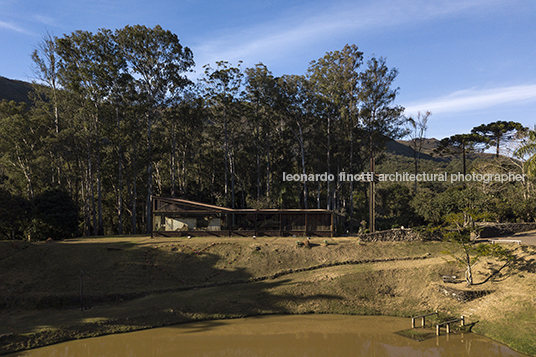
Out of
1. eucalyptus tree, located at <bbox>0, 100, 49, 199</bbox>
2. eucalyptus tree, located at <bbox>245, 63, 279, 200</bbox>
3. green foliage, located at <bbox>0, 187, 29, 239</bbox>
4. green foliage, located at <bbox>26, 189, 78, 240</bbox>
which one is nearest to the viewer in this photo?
green foliage, located at <bbox>0, 187, 29, 239</bbox>

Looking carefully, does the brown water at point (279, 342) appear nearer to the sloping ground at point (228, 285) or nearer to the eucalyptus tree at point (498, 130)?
the sloping ground at point (228, 285)

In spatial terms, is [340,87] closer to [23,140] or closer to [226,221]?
[226,221]

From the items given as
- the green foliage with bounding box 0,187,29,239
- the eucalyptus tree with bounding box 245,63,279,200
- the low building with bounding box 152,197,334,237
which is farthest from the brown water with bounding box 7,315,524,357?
the eucalyptus tree with bounding box 245,63,279,200

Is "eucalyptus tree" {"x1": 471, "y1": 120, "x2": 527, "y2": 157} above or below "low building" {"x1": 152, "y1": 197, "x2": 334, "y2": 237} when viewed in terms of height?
above

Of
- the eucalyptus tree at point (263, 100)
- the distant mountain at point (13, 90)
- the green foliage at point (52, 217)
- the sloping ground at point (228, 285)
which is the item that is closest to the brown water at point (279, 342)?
A: the sloping ground at point (228, 285)

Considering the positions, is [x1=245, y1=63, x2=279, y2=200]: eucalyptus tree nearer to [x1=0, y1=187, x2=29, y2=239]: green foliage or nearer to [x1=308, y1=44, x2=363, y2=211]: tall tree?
[x1=308, y1=44, x2=363, y2=211]: tall tree

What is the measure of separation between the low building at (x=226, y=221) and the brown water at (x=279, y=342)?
1293 cm

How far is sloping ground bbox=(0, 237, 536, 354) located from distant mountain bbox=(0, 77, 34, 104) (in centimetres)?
10169

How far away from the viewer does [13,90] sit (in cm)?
10700

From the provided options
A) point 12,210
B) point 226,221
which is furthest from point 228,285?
point 12,210

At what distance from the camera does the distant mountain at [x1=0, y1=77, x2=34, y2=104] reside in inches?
3890

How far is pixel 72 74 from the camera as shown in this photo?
35656mm

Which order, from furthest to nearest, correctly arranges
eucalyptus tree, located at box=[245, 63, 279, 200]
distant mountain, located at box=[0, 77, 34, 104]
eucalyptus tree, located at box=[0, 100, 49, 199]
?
distant mountain, located at box=[0, 77, 34, 104] → eucalyptus tree, located at box=[245, 63, 279, 200] → eucalyptus tree, located at box=[0, 100, 49, 199]

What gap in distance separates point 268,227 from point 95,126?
81.2 ft
